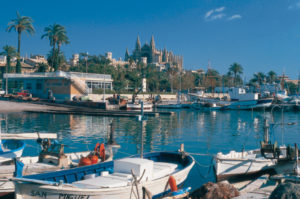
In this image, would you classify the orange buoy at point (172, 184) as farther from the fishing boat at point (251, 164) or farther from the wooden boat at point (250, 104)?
the wooden boat at point (250, 104)

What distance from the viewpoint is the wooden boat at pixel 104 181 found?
1002 centimetres

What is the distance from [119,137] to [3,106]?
3329 cm

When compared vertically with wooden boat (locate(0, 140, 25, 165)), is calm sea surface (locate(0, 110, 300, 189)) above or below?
below

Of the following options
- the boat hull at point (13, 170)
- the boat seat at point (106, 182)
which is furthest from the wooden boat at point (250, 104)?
the boat seat at point (106, 182)

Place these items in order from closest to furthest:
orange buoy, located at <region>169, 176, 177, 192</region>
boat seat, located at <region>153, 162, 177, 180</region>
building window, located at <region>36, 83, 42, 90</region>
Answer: orange buoy, located at <region>169, 176, 177, 192</region>
boat seat, located at <region>153, 162, 177, 180</region>
building window, located at <region>36, 83, 42, 90</region>

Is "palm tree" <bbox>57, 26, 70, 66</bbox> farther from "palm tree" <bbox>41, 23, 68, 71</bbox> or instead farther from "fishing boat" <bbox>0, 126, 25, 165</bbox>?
"fishing boat" <bbox>0, 126, 25, 165</bbox>

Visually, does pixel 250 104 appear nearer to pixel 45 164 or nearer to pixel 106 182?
pixel 45 164

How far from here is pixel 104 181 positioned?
36.7 feet

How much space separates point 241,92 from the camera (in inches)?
3236

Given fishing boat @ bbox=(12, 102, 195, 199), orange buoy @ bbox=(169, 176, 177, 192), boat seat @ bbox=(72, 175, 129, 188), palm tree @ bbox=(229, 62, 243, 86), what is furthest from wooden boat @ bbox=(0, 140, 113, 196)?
palm tree @ bbox=(229, 62, 243, 86)

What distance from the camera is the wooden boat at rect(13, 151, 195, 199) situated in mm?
10016

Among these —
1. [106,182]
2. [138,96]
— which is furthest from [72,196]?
[138,96]

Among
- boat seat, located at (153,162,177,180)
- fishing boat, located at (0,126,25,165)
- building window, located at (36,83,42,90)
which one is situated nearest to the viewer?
boat seat, located at (153,162,177,180)

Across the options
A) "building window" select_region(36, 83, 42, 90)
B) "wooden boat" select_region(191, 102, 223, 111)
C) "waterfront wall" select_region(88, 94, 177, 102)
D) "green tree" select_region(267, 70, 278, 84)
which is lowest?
"wooden boat" select_region(191, 102, 223, 111)
